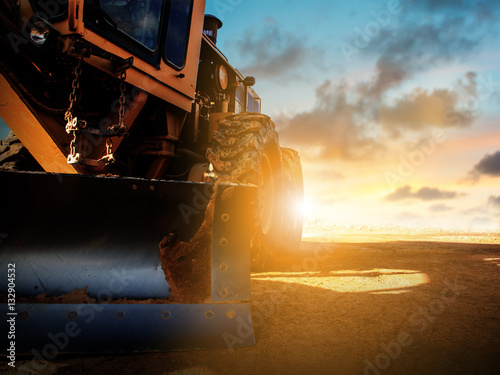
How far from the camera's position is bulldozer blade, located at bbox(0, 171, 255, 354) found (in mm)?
1504

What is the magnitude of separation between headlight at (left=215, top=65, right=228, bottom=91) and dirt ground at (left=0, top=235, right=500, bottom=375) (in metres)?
2.42

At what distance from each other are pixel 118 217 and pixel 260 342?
1.05 metres

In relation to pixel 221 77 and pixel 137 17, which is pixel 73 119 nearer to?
pixel 137 17

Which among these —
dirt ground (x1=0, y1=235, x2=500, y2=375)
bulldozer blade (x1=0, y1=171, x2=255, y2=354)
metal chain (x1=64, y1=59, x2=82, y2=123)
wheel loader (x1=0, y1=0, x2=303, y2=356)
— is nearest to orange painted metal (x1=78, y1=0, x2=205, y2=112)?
wheel loader (x1=0, y1=0, x2=303, y2=356)

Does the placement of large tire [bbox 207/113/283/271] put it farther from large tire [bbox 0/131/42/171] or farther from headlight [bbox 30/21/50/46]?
large tire [bbox 0/131/42/171]

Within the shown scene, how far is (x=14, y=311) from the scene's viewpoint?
149 cm

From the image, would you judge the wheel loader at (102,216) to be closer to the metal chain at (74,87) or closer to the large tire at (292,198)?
the metal chain at (74,87)

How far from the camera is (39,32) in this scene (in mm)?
1977

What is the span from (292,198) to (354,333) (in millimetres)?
3369

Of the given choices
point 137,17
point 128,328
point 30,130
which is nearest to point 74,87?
point 30,130

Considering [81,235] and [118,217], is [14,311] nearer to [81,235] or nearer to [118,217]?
[81,235]

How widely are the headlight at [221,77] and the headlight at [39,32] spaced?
2.21m

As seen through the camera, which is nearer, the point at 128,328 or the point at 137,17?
the point at 128,328

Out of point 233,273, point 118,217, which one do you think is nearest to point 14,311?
point 118,217
